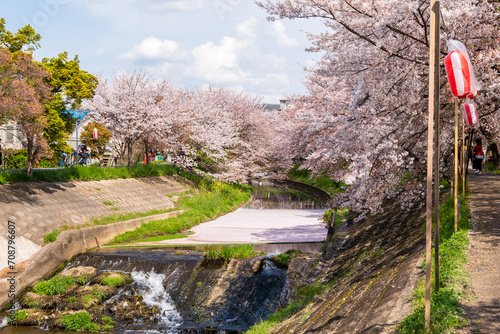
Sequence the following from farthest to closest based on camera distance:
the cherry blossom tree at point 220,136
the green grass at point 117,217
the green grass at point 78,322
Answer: the cherry blossom tree at point 220,136
the green grass at point 117,217
the green grass at point 78,322

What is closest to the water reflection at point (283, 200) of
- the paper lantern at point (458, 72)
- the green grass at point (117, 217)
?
the green grass at point (117, 217)

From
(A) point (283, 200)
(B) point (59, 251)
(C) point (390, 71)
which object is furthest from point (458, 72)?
(A) point (283, 200)

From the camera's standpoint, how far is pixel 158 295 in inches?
527

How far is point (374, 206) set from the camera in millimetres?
10898

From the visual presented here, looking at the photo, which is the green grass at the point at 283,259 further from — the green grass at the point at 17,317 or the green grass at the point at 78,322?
the green grass at the point at 17,317

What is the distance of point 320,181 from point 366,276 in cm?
3286

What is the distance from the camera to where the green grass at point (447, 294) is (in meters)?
4.85

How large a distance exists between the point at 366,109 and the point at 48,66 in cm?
1596

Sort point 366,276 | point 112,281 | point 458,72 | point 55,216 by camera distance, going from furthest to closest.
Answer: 1. point 55,216
2. point 112,281
3. point 366,276
4. point 458,72

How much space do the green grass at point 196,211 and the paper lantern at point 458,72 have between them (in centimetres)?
1532

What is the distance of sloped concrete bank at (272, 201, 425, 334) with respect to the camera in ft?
19.7

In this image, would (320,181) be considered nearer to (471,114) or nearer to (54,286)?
(54,286)

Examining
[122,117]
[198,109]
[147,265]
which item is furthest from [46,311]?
[198,109]

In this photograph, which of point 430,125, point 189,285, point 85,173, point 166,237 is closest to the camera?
point 430,125
